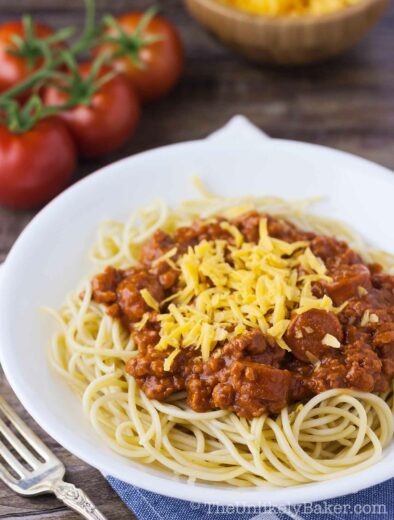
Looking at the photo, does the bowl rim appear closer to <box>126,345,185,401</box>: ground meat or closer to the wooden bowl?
the wooden bowl

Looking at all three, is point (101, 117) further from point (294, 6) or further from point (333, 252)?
point (333, 252)

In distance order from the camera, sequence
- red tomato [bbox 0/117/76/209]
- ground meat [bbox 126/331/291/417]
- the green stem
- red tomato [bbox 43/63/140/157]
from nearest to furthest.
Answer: ground meat [bbox 126/331/291/417] < red tomato [bbox 0/117/76/209] < the green stem < red tomato [bbox 43/63/140/157]

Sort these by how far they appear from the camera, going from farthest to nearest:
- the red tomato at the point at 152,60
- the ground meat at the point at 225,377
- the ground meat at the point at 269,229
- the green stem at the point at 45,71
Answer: the red tomato at the point at 152,60, the green stem at the point at 45,71, the ground meat at the point at 269,229, the ground meat at the point at 225,377

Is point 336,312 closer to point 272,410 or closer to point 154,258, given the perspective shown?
point 272,410

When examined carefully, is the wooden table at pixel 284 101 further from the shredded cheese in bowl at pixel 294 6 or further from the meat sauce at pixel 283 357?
the meat sauce at pixel 283 357

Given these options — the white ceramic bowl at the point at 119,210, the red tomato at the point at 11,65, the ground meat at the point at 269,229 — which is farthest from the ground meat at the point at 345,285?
the red tomato at the point at 11,65

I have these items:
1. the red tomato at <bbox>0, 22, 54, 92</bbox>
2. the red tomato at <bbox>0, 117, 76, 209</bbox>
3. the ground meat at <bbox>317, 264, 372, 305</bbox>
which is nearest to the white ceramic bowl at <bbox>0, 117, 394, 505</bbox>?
the ground meat at <bbox>317, 264, 372, 305</bbox>

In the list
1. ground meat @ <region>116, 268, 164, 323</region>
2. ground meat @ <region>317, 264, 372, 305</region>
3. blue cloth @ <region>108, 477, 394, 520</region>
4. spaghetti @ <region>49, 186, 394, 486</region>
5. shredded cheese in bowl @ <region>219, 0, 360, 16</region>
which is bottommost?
blue cloth @ <region>108, 477, 394, 520</region>
